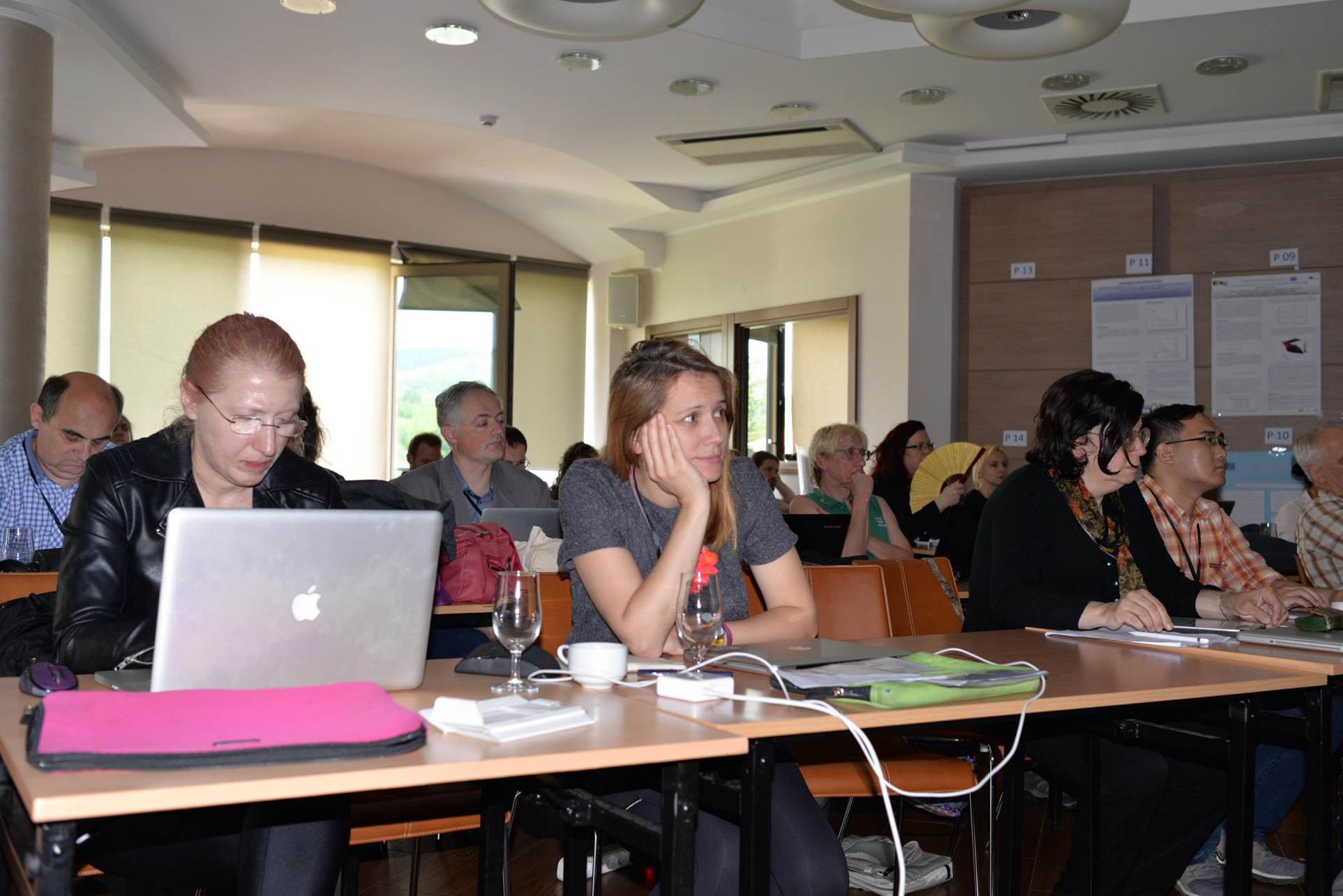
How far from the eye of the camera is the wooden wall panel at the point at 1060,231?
6871mm

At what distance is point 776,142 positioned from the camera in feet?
22.0

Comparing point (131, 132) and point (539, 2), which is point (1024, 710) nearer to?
point (539, 2)

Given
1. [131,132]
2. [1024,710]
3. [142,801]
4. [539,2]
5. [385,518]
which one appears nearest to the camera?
A: [142,801]

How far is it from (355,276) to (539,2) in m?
4.72

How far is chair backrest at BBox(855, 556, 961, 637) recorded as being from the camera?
10.2 feet

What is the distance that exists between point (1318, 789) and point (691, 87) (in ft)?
15.0

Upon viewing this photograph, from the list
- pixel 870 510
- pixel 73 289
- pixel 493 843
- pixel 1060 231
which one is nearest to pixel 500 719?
pixel 493 843

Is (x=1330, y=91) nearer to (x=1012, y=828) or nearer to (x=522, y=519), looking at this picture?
(x=522, y=519)

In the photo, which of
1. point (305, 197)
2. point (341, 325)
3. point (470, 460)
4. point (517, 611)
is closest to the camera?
point (517, 611)

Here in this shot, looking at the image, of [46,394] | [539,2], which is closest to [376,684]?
[46,394]

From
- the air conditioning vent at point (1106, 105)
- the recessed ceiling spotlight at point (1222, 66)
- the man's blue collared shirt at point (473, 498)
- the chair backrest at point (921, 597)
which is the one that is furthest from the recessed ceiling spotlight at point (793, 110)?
the chair backrest at point (921, 597)

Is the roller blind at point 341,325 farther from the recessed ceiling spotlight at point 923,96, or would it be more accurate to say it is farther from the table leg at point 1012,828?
the table leg at point 1012,828

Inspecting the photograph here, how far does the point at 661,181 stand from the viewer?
786cm

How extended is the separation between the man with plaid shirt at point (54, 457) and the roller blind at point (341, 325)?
4726mm
